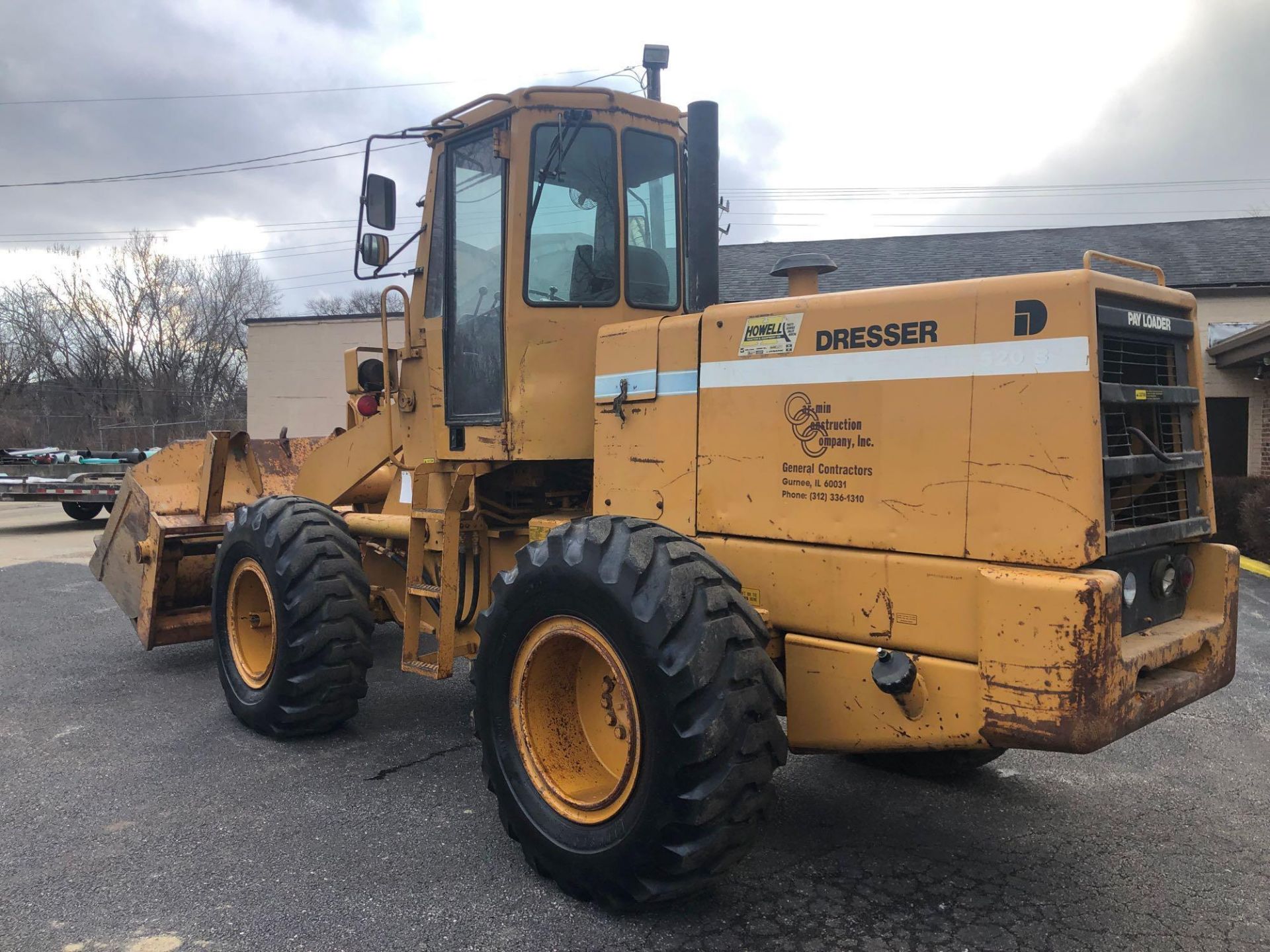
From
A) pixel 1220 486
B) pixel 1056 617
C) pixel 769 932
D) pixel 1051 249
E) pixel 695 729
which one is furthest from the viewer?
pixel 1051 249

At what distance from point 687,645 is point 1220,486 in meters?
13.0

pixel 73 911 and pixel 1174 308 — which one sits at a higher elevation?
pixel 1174 308

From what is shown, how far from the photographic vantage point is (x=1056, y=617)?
105 inches

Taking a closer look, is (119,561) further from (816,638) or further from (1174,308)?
(1174,308)

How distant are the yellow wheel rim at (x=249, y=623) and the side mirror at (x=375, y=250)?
1.87 metres

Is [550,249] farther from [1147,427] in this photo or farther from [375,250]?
[1147,427]

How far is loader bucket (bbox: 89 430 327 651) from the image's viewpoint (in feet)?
20.4

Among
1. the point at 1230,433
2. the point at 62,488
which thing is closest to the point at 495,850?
the point at 62,488

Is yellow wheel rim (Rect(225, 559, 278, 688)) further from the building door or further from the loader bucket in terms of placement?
→ the building door

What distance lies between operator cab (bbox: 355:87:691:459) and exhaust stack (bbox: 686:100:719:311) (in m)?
0.59

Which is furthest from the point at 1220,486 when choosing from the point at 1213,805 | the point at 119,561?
the point at 119,561

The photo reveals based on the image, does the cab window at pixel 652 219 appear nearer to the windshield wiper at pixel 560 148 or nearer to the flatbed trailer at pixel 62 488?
the windshield wiper at pixel 560 148

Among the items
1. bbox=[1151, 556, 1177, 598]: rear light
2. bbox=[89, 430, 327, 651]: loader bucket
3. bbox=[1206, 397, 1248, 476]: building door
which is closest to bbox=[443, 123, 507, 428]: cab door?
bbox=[89, 430, 327, 651]: loader bucket

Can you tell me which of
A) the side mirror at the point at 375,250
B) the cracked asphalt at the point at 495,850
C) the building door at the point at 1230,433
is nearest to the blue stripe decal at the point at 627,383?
the side mirror at the point at 375,250
